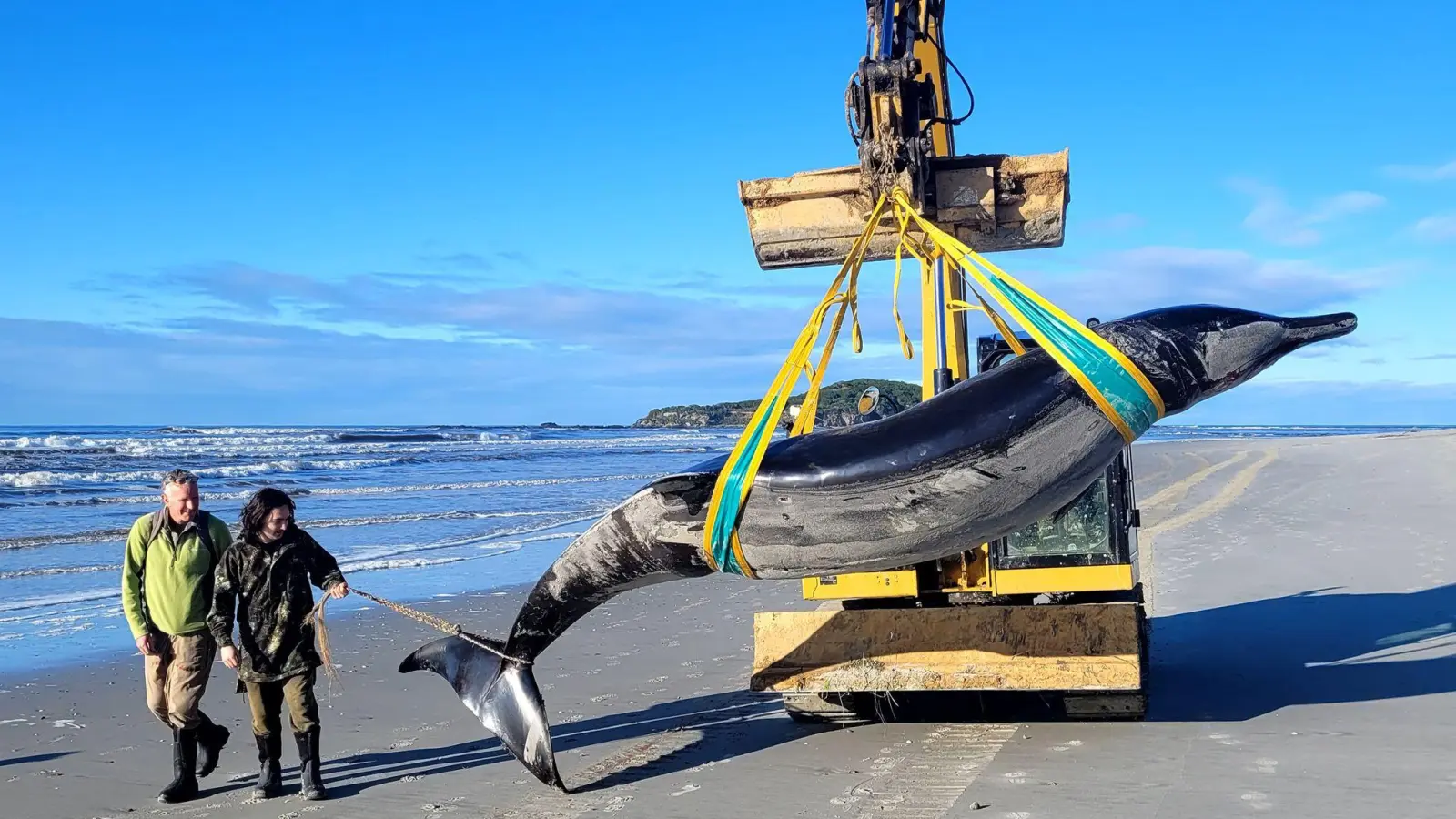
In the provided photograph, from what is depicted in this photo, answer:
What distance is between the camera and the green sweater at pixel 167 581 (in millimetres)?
6477

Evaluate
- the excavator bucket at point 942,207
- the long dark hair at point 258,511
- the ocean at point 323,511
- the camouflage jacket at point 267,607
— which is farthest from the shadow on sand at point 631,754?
the ocean at point 323,511

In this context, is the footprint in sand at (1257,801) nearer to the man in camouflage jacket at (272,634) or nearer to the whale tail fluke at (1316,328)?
the whale tail fluke at (1316,328)

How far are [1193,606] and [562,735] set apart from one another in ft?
21.6

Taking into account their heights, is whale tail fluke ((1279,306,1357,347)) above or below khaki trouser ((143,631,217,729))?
above

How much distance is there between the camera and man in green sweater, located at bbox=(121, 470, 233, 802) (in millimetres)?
6449

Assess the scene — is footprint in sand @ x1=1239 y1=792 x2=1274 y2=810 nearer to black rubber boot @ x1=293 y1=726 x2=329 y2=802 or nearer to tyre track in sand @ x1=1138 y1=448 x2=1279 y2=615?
black rubber boot @ x1=293 y1=726 x2=329 y2=802

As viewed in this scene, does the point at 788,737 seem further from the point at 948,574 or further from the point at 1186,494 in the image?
the point at 1186,494

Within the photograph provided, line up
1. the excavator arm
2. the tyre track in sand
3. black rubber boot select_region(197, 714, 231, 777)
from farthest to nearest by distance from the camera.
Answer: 1. the tyre track in sand
2. black rubber boot select_region(197, 714, 231, 777)
3. the excavator arm

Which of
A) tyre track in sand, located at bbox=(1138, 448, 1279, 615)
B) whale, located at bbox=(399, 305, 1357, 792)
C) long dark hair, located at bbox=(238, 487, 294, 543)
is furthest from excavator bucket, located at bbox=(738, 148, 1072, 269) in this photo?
tyre track in sand, located at bbox=(1138, 448, 1279, 615)

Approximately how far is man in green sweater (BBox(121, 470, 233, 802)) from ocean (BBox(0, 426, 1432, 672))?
158 inches

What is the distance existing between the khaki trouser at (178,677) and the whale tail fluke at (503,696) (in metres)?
1.07

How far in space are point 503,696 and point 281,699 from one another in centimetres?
113

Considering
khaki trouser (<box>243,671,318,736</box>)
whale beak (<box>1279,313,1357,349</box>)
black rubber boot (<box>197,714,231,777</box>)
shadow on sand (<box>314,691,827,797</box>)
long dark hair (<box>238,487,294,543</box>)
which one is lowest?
shadow on sand (<box>314,691,827,797</box>)

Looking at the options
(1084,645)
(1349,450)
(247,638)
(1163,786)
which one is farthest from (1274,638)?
(1349,450)
